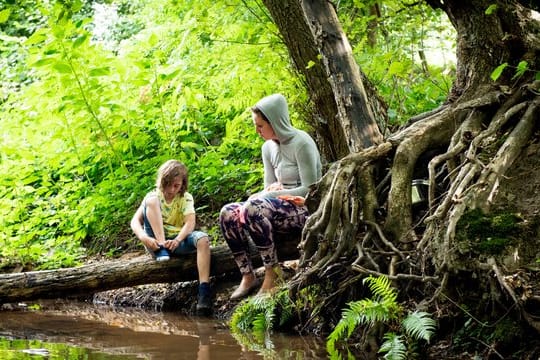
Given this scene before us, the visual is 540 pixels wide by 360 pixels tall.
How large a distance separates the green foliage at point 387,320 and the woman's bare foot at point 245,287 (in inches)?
81.5

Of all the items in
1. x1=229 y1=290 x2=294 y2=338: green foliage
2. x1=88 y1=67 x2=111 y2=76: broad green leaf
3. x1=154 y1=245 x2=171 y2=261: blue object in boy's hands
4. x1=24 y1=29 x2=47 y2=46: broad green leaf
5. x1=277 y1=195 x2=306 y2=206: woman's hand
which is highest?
x1=24 y1=29 x2=47 y2=46: broad green leaf

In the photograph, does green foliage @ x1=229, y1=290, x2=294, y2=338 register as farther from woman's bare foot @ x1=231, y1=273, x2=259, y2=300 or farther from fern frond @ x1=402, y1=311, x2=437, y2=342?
fern frond @ x1=402, y1=311, x2=437, y2=342

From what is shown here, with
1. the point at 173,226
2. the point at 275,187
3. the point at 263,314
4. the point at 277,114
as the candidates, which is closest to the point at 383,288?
the point at 263,314

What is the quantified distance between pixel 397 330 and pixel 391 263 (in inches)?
20.7

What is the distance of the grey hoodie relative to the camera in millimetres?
6855

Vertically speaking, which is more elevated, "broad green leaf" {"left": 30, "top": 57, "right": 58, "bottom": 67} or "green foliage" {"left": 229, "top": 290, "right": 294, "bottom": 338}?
"broad green leaf" {"left": 30, "top": 57, "right": 58, "bottom": 67}

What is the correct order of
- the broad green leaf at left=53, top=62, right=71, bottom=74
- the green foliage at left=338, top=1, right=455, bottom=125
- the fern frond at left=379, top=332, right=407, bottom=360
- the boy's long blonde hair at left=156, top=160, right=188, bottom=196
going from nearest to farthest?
the fern frond at left=379, top=332, right=407, bottom=360 < the boy's long blonde hair at left=156, top=160, right=188, bottom=196 < the green foliage at left=338, top=1, right=455, bottom=125 < the broad green leaf at left=53, top=62, right=71, bottom=74

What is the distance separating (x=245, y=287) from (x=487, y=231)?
291cm

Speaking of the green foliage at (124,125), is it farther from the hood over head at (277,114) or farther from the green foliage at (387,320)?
the green foliage at (387,320)

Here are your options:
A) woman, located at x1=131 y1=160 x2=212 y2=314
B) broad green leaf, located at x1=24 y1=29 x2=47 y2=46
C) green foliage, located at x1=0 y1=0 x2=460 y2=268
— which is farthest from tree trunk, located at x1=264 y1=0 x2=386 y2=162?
broad green leaf, located at x1=24 y1=29 x2=47 y2=46

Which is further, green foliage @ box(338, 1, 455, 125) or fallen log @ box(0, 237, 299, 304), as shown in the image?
green foliage @ box(338, 1, 455, 125)

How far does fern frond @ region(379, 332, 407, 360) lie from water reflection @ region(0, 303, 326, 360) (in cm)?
49

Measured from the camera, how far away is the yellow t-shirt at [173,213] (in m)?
7.54

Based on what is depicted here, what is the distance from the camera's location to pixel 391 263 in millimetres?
5191
